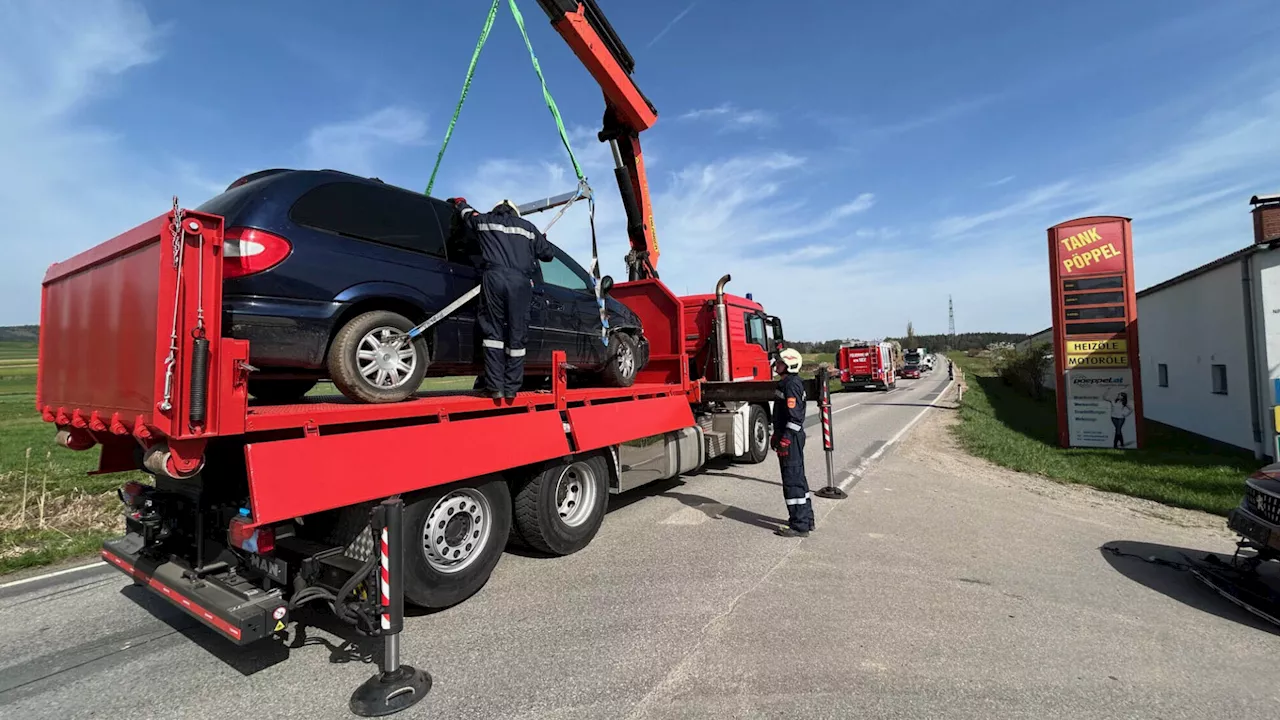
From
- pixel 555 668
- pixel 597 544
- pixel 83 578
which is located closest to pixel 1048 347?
pixel 597 544

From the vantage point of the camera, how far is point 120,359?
3.21 meters

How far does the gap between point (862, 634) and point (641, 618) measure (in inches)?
53.2

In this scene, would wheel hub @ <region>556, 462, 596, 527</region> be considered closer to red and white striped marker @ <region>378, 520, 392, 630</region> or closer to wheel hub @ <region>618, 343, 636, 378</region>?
wheel hub @ <region>618, 343, 636, 378</region>

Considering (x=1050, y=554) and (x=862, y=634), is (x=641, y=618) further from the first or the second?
(x=1050, y=554)

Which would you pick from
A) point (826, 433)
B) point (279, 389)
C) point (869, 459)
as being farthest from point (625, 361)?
point (869, 459)

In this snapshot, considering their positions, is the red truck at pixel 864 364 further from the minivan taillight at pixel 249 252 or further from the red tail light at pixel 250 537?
the red tail light at pixel 250 537

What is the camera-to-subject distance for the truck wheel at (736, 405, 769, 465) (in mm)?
9508

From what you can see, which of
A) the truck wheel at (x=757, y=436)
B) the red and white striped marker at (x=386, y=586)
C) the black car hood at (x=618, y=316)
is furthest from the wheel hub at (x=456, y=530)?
the truck wheel at (x=757, y=436)

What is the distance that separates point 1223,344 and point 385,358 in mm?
14877

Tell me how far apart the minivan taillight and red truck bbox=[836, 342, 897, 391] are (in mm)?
30388

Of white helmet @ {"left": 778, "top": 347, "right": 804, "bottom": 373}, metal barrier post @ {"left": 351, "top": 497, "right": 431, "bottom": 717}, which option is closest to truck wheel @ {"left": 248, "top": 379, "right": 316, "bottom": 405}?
metal barrier post @ {"left": 351, "top": 497, "right": 431, "bottom": 717}

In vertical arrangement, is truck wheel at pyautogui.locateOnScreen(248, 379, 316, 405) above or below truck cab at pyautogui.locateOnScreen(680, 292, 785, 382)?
below

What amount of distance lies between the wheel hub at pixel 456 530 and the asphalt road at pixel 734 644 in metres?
0.35

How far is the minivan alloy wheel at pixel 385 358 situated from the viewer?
155 inches
